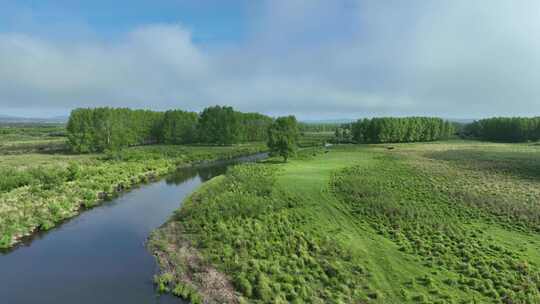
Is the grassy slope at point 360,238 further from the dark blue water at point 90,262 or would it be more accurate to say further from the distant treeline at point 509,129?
the distant treeline at point 509,129

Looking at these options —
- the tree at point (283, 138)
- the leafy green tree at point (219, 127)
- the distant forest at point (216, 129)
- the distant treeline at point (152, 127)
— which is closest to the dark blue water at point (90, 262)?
the tree at point (283, 138)

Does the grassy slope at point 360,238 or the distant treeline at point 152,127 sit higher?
the distant treeline at point 152,127

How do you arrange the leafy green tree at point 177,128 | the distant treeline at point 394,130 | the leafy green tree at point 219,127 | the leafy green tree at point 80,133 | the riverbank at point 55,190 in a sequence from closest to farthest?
the riverbank at point 55,190, the leafy green tree at point 80,133, the leafy green tree at point 219,127, the leafy green tree at point 177,128, the distant treeline at point 394,130

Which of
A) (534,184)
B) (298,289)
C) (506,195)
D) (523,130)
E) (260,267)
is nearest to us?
(298,289)

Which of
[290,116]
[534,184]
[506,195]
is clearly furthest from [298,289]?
[290,116]

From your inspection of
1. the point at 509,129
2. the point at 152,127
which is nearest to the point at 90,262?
the point at 152,127

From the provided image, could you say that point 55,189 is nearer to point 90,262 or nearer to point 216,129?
point 90,262

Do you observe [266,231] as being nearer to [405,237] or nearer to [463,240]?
[405,237]
